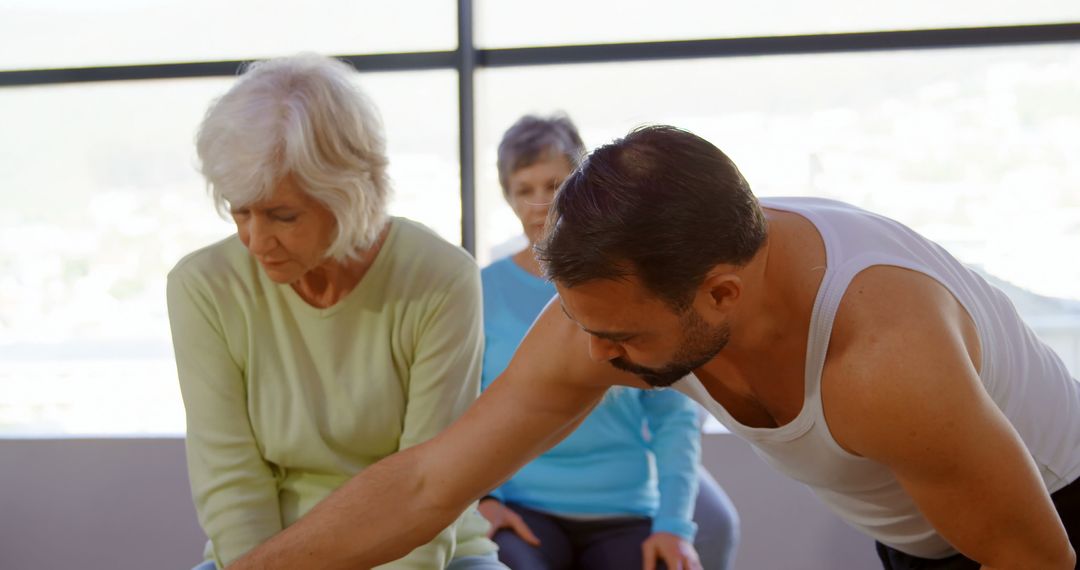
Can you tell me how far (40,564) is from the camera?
10.6 ft

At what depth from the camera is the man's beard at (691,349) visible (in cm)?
113

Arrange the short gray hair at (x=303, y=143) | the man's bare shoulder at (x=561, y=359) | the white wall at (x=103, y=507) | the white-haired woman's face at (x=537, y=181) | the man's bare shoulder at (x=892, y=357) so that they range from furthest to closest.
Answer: the white wall at (x=103, y=507) < the white-haired woman's face at (x=537, y=181) < the short gray hair at (x=303, y=143) < the man's bare shoulder at (x=561, y=359) < the man's bare shoulder at (x=892, y=357)

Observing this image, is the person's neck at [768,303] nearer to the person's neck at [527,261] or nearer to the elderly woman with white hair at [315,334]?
the elderly woman with white hair at [315,334]

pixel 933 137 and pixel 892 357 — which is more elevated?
pixel 892 357

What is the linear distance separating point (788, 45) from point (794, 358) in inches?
79.2

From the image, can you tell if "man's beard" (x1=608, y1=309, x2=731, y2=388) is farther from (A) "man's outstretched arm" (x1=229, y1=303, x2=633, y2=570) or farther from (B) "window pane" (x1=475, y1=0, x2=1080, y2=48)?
(B) "window pane" (x1=475, y1=0, x2=1080, y2=48)

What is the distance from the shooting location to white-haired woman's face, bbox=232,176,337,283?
149cm

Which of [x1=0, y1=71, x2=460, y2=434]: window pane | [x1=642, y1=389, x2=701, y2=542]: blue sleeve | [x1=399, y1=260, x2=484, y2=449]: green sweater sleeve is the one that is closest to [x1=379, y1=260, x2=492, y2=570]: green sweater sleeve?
[x1=399, y1=260, x2=484, y2=449]: green sweater sleeve

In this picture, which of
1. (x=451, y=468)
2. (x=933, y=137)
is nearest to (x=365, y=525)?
(x=451, y=468)

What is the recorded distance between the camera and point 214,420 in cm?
157

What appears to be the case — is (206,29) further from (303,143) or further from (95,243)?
(303,143)

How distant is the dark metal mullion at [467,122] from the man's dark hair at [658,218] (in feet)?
6.46

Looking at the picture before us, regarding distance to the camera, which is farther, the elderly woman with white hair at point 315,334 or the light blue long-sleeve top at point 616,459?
the light blue long-sleeve top at point 616,459

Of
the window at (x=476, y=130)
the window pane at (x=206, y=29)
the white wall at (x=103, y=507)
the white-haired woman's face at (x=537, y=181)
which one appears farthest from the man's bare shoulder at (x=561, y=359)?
the window pane at (x=206, y=29)
